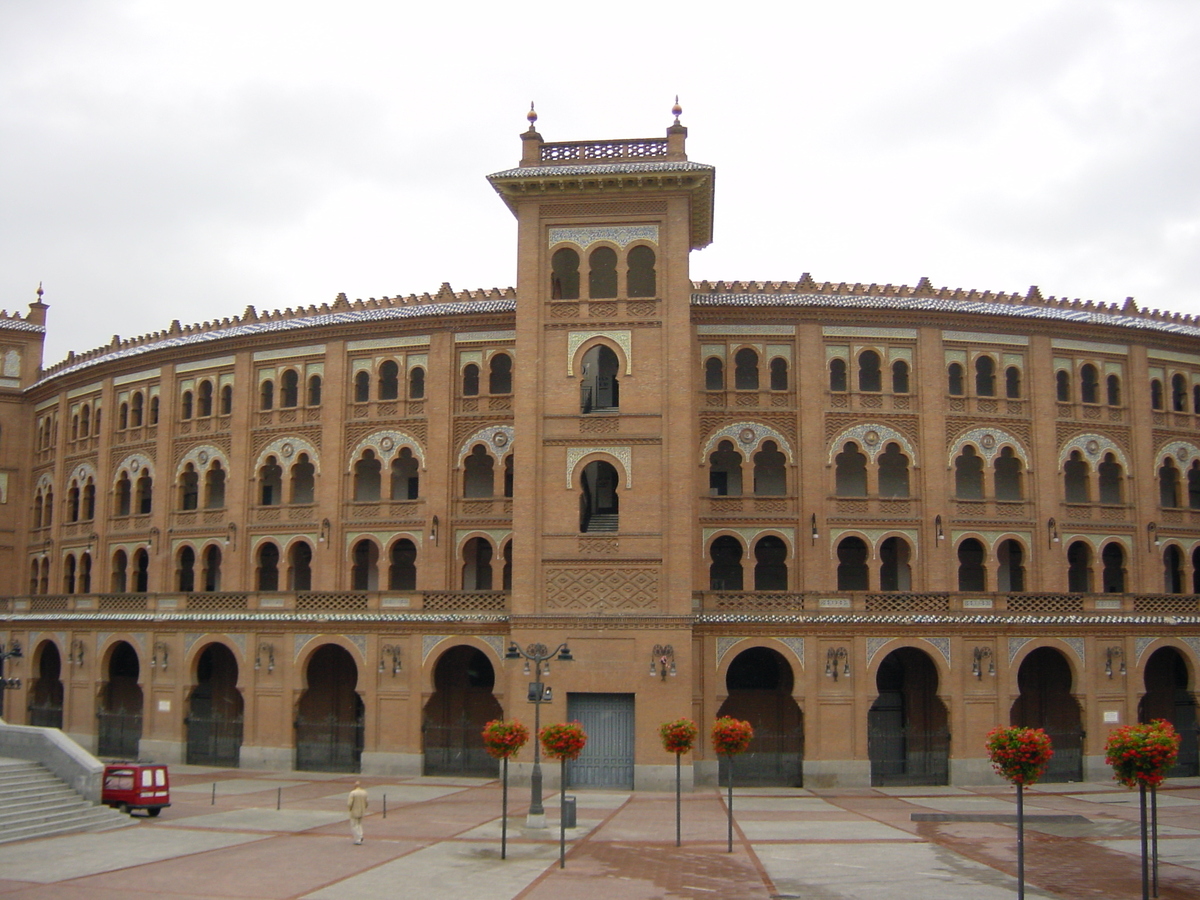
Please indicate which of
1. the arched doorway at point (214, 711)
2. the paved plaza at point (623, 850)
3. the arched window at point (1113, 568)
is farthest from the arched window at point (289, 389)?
the arched window at point (1113, 568)

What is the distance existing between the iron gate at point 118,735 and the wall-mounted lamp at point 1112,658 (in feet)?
123

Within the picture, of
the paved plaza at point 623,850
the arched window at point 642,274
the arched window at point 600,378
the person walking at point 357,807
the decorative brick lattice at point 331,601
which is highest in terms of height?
the arched window at point 642,274

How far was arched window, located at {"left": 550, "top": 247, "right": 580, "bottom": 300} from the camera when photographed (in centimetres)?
4011

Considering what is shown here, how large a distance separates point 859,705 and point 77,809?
24.6 m

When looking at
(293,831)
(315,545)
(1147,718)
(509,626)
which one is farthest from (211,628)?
(1147,718)

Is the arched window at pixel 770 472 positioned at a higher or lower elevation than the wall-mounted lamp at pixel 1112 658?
higher

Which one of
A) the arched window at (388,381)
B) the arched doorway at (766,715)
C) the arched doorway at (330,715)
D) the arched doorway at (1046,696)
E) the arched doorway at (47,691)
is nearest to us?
the arched doorway at (766,715)

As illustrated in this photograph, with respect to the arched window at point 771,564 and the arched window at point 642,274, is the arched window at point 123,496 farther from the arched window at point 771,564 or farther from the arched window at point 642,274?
the arched window at point 771,564

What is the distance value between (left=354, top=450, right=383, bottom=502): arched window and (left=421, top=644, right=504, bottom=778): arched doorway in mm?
7537

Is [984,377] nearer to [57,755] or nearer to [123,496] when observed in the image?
[57,755]

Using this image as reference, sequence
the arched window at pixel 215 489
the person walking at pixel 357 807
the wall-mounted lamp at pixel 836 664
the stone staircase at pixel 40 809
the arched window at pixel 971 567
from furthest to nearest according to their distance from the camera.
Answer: the arched window at pixel 215 489, the arched window at pixel 971 567, the wall-mounted lamp at pixel 836 664, the stone staircase at pixel 40 809, the person walking at pixel 357 807

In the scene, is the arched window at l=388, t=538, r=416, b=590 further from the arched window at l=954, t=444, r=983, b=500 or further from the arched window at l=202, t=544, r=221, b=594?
the arched window at l=954, t=444, r=983, b=500

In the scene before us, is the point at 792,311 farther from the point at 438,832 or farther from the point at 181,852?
the point at 181,852

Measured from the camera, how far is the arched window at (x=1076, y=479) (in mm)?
43725
